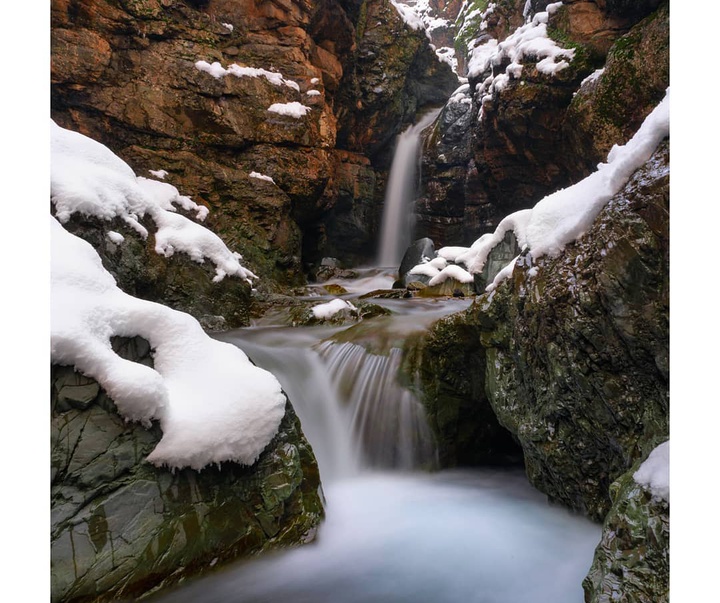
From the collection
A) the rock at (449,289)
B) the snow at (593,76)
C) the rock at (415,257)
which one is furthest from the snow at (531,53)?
the rock at (449,289)

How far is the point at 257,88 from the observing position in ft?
32.7

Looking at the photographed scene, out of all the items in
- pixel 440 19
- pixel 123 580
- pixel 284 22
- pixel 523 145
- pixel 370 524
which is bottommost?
pixel 370 524

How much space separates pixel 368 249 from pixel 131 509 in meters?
14.7

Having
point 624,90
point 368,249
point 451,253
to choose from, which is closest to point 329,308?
point 451,253

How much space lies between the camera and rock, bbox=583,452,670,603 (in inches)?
66.2

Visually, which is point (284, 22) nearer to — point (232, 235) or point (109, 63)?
point (109, 63)

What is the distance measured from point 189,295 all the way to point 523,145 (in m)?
10.0

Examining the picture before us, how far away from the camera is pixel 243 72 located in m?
9.82

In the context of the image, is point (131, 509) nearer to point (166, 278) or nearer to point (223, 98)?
point (166, 278)

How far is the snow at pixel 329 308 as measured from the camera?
704cm

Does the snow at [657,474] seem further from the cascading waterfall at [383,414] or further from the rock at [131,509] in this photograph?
the cascading waterfall at [383,414]

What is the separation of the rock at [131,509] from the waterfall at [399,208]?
46.0 ft

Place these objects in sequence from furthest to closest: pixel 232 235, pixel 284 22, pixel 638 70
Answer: pixel 284 22, pixel 232 235, pixel 638 70

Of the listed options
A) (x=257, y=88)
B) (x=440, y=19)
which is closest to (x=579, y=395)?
(x=257, y=88)
